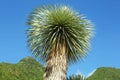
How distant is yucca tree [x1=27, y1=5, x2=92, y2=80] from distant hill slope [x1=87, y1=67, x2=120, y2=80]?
507 feet

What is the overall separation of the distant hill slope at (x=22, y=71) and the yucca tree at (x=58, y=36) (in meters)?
89.4

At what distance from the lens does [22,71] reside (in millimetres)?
142875

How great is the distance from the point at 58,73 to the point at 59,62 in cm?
45

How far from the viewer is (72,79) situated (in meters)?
16.0

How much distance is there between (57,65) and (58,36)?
1.42m

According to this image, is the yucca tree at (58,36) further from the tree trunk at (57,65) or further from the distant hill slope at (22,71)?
the distant hill slope at (22,71)

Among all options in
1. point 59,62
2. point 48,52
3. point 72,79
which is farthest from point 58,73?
point 72,79

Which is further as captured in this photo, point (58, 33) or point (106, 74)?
point (106, 74)

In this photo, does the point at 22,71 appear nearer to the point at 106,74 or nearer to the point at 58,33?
the point at 106,74

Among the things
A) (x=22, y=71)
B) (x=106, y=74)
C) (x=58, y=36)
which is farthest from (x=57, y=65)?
(x=106, y=74)

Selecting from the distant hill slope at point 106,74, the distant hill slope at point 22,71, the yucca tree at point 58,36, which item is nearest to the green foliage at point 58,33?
the yucca tree at point 58,36

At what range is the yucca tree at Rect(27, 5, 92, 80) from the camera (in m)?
11.6

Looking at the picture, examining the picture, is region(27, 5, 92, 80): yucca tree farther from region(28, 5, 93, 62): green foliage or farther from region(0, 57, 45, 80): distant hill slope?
region(0, 57, 45, 80): distant hill slope

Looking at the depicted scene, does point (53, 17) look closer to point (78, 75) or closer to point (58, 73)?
point (58, 73)
